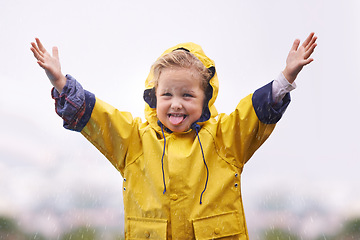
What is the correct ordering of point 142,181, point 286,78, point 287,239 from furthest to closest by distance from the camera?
point 287,239 → point 142,181 → point 286,78

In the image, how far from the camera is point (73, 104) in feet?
10.5

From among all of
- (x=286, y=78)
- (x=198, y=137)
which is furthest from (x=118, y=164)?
(x=286, y=78)

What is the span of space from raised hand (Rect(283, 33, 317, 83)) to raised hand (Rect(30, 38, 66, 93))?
1.68 meters

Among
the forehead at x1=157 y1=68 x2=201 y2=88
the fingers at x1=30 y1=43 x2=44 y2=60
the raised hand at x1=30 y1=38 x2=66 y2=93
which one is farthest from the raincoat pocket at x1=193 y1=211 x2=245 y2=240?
the fingers at x1=30 y1=43 x2=44 y2=60

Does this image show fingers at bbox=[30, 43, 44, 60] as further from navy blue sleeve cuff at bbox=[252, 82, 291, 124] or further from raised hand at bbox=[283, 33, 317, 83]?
raised hand at bbox=[283, 33, 317, 83]

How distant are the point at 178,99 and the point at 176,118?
0.15 m

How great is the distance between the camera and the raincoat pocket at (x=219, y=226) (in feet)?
10.5

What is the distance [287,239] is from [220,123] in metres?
4.22

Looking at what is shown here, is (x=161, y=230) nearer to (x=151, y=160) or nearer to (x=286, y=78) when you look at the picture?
(x=151, y=160)

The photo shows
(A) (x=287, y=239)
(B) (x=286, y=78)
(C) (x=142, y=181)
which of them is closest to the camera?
(B) (x=286, y=78)

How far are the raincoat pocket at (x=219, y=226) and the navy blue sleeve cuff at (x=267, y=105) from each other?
78 centimetres

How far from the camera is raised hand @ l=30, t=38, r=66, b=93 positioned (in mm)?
3195

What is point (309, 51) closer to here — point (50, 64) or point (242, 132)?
point (242, 132)

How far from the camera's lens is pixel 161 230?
321cm
